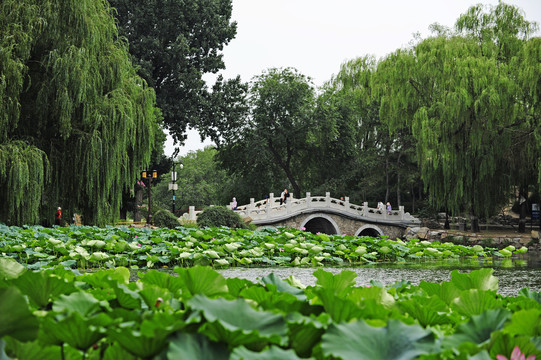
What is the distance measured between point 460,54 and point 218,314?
2116 centimetres

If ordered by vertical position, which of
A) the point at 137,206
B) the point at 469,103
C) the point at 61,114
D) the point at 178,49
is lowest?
the point at 137,206

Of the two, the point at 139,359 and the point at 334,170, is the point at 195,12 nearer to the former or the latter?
the point at 334,170

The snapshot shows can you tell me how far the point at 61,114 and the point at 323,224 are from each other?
19799mm

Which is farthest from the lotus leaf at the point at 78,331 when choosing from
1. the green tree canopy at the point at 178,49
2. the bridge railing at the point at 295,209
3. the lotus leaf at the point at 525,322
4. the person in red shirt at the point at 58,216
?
the green tree canopy at the point at 178,49

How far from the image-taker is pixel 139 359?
1.21 m

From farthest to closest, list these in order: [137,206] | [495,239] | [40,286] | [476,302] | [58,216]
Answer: [137,206], [495,239], [58,216], [476,302], [40,286]

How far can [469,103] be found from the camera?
1919cm

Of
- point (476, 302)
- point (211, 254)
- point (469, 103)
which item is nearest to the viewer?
point (476, 302)

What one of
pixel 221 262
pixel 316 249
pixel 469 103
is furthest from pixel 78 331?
pixel 469 103

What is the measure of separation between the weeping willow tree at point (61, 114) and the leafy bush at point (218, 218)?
3.15 metres

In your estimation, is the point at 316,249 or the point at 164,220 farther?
the point at 164,220

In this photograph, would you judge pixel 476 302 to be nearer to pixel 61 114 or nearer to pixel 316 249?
pixel 316 249

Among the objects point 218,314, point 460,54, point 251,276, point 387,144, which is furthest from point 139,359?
point 387,144

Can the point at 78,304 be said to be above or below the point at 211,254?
above
